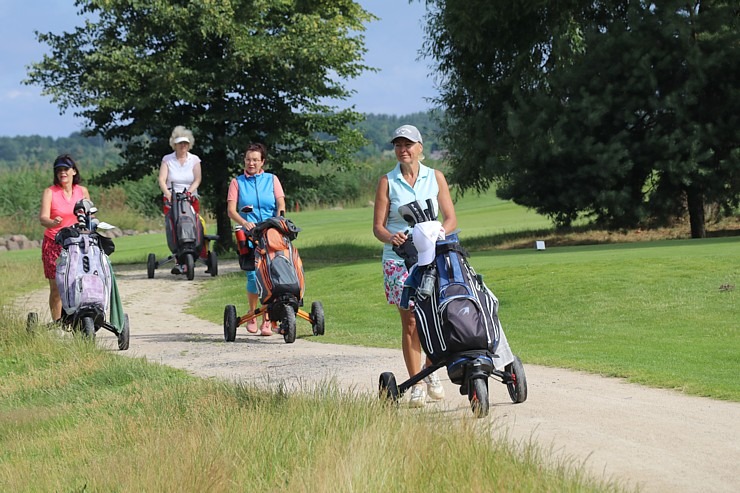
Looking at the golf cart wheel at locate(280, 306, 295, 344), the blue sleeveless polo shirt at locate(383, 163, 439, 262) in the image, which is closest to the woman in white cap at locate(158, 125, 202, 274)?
the golf cart wheel at locate(280, 306, 295, 344)

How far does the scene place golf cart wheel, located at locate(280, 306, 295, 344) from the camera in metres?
12.9

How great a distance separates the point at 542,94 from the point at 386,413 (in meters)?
22.5

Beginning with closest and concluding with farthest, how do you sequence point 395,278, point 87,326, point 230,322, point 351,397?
1. point 351,397
2. point 395,278
3. point 87,326
4. point 230,322

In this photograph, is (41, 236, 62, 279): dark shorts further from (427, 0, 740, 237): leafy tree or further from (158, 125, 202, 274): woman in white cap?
(427, 0, 740, 237): leafy tree

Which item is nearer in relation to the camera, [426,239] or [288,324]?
[426,239]

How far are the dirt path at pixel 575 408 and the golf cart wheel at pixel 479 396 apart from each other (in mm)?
120

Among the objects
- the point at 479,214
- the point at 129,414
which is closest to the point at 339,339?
the point at 129,414

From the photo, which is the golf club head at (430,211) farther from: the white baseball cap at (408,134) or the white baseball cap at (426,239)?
the white baseball cap at (408,134)

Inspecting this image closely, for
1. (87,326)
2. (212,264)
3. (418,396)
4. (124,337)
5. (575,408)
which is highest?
(212,264)

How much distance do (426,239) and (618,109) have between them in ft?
71.5

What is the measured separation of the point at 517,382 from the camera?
834 cm

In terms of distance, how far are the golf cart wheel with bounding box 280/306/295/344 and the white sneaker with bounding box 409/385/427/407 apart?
453cm

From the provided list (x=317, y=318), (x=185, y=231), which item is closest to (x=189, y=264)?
(x=185, y=231)

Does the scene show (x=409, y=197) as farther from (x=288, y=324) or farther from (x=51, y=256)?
(x=51, y=256)
